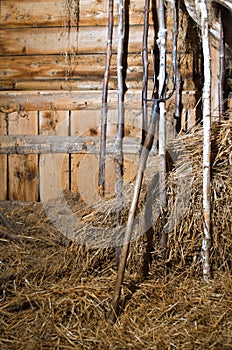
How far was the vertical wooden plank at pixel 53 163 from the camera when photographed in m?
3.72

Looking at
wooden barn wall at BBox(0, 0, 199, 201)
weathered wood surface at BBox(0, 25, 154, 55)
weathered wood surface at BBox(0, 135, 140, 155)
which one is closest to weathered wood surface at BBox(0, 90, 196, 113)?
wooden barn wall at BBox(0, 0, 199, 201)

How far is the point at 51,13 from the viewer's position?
Result: 370 cm

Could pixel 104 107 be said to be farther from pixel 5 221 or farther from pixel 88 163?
pixel 5 221

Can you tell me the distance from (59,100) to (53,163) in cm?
54

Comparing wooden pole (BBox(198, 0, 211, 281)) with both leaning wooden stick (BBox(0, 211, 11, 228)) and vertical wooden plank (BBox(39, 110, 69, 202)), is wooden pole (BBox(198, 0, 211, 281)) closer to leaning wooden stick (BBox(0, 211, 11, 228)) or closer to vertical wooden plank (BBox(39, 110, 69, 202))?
leaning wooden stick (BBox(0, 211, 11, 228))

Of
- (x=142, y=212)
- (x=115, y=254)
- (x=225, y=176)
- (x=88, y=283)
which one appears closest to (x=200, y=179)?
(x=225, y=176)

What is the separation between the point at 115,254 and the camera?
2.75 metres

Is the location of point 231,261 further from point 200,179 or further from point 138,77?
point 138,77

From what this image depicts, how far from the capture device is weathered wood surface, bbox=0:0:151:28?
3.56 meters

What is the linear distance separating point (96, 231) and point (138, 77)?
146cm

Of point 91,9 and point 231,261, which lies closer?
point 231,261

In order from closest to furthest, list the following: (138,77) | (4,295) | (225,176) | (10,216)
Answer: (4,295) → (225,176) → (10,216) → (138,77)

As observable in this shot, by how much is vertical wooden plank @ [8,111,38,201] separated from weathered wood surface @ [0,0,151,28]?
30.7 inches

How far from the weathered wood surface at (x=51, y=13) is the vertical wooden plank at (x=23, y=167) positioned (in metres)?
0.78
